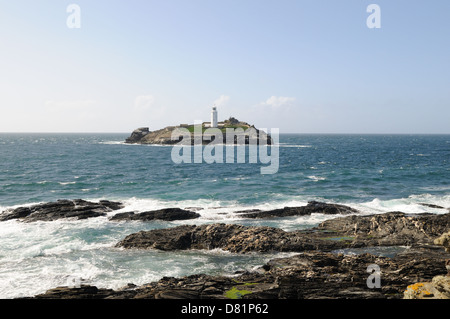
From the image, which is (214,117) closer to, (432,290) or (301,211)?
(301,211)

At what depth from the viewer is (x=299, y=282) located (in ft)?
50.0

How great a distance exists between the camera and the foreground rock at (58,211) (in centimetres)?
3080

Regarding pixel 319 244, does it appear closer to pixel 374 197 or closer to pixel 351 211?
Result: pixel 351 211

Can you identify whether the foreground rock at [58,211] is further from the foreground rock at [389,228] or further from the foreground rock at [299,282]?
the foreground rock at [389,228]

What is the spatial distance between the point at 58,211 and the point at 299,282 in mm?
26610

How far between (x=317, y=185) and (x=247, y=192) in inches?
505

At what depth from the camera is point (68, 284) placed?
1645cm

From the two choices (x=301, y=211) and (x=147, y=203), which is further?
(x=147, y=203)

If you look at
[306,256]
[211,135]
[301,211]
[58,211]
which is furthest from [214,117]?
[306,256]

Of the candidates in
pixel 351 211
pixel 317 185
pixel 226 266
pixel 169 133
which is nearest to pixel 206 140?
pixel 169 133

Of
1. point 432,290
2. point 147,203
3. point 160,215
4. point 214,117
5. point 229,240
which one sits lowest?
point 147,203

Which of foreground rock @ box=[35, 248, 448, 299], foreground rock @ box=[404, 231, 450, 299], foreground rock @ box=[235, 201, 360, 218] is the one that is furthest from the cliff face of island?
foreground rock @ box=[404, 231, 450, 299]
